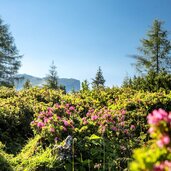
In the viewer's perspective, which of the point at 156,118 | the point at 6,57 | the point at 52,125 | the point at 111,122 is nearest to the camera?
the point at 156,118

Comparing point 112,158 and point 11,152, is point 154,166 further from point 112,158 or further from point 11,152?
point 11,152

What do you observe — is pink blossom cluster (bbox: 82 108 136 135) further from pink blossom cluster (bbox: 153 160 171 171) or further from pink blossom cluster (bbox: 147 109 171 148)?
pink blossom cluster (bbox: 153 160 171 171)

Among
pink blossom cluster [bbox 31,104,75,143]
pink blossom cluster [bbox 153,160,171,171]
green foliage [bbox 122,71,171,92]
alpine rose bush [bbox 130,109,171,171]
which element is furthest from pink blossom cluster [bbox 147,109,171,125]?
green foliage [bbox 122,71,171,92]

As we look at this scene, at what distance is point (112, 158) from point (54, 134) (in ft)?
4.34

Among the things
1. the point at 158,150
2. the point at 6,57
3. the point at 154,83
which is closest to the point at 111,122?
the point at 158,150

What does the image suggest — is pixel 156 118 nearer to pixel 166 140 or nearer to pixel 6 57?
pixel 166 140

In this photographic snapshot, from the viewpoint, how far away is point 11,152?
8.17 m

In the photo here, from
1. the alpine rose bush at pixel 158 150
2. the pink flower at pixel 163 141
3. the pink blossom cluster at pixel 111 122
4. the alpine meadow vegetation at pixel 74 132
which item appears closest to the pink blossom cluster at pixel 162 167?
the alpine rose bush at pixel 158 150

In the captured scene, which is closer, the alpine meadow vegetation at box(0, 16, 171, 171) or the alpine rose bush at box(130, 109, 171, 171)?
the alpine rose bush at box(130, 109, 171, 171)

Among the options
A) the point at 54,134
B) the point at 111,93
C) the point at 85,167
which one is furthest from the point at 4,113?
the point at 111,93

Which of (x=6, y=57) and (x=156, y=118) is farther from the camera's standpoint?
(x=6, y=57)

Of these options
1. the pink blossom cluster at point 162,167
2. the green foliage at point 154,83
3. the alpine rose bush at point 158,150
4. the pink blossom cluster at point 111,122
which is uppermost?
the green foliage at point 154,83

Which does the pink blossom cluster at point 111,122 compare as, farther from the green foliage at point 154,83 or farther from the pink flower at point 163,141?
the green foliage at point 154,83

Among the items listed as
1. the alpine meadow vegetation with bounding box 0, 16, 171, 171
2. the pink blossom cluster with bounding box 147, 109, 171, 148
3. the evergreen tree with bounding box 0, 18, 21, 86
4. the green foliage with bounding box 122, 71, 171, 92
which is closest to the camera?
the pink blossom cluster with bounding box 147, 109, 171, 148
